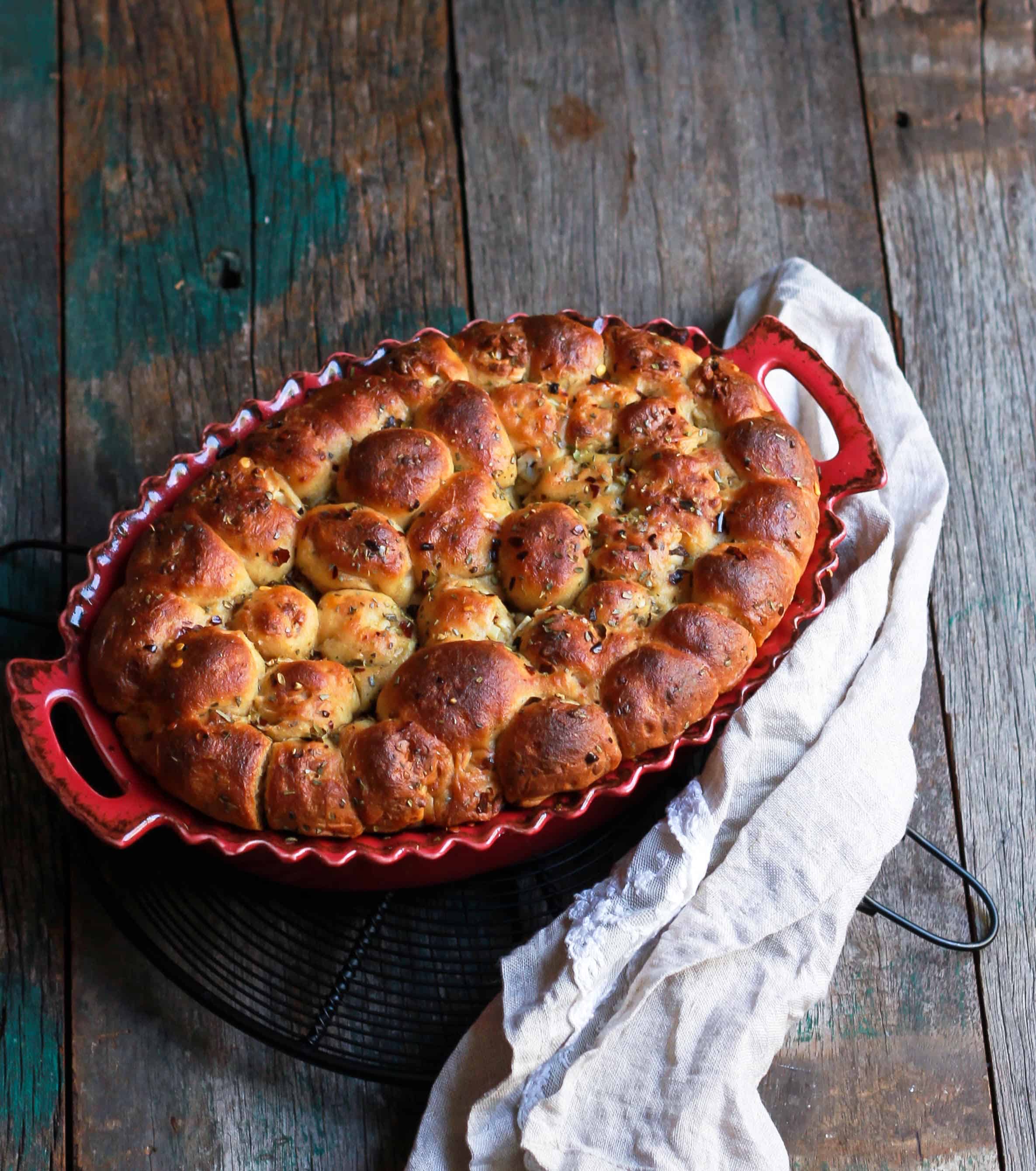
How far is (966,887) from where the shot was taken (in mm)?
1661

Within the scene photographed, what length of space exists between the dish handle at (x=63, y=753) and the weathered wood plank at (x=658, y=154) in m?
0.93

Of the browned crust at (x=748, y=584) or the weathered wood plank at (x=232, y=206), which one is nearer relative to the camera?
the browned crust at (x=748, y=584)

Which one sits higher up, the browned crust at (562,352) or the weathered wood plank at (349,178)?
the weathered wood plank at (349,178)

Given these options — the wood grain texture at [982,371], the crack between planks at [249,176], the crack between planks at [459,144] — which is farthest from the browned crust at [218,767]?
the wood grain texture at [982,371]

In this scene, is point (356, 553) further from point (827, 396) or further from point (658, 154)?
point (658, 154)

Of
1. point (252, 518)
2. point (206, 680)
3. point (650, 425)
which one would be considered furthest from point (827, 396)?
point (206, 680)

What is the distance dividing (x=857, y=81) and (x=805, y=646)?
45.4 inches

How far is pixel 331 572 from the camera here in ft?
4.57

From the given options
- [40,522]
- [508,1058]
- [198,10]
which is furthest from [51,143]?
[508,1058]

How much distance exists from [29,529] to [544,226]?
0.95 m

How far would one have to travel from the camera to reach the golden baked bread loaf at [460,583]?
1.29m

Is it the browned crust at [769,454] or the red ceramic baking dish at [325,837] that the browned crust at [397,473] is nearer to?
the red ceramic baking dish at [325,837]

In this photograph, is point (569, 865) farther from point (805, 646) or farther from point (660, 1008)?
point (805, 646)

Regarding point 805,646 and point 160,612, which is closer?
point 160,612
